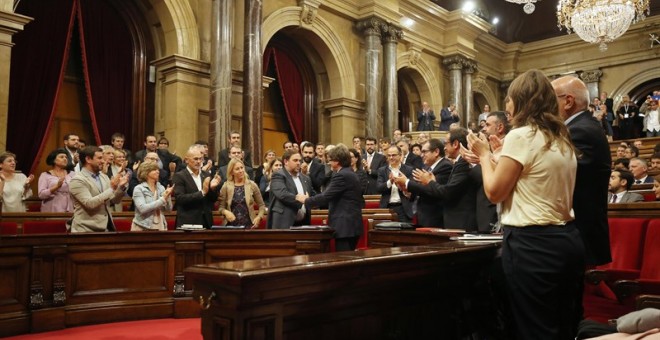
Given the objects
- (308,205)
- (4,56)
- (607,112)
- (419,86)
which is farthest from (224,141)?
(607,112)

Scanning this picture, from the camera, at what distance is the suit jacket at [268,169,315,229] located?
4801 mm

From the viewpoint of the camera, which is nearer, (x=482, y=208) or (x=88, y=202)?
(x=482, y=208)

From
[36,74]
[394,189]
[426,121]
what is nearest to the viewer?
[394,189]

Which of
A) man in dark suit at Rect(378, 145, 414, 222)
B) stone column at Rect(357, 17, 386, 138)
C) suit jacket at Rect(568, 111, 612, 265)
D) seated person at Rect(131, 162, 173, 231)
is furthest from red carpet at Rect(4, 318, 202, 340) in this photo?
stone column at Rect(357, 17, 386, 138)

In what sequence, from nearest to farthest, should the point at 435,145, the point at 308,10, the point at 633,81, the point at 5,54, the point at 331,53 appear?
the point at 435,145
the point at 5,54
the point at 308,10
the point at 331,53
the point at 633,81

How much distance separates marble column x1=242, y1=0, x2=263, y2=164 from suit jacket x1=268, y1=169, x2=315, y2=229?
4283 millimetres

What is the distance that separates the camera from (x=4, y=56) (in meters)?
6.91

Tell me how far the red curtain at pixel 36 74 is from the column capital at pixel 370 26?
→ 6.38m

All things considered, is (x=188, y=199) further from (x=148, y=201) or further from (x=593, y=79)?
(x=593, y=79)

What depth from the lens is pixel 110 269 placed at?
164 inches

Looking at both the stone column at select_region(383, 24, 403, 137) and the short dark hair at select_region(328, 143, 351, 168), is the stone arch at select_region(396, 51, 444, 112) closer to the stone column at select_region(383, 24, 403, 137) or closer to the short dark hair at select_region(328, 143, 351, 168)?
the stone column at select_region(383, 24, 403, 137)

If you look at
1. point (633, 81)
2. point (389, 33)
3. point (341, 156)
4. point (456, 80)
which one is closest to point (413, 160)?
point (341, 156)

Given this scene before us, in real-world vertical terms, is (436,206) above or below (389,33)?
below

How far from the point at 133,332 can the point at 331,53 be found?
9.30 m
